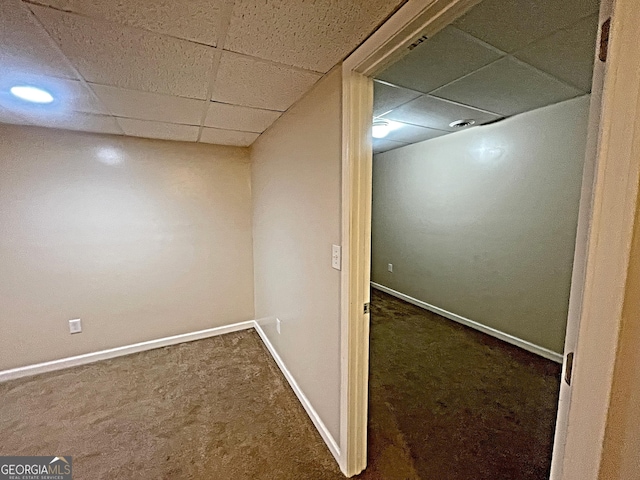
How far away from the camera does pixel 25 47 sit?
3.79 ft

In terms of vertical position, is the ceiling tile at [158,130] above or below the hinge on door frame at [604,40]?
above

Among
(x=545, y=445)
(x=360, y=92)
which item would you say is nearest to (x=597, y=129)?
(x=360, y=92)

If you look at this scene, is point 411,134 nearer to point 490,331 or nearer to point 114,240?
point 490,331

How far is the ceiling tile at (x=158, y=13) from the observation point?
3.05ft

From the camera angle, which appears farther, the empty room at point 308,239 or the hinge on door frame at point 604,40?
the empty room at point 308,239

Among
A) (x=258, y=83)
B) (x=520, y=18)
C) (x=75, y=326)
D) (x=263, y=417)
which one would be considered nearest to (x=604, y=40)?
(x=520, y=18)

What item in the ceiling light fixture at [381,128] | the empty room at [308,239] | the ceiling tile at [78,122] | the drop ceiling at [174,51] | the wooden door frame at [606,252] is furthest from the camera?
the ceiling light fixture at [381,128]

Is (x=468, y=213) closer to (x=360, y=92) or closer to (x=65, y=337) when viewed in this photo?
(x=360, y=92)

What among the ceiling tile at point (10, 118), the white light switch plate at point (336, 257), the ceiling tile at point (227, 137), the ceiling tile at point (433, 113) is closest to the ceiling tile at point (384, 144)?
the ceiling tile at point (433, 113)

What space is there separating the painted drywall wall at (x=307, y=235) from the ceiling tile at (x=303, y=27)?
183mm

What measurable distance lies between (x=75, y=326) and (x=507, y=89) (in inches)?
154

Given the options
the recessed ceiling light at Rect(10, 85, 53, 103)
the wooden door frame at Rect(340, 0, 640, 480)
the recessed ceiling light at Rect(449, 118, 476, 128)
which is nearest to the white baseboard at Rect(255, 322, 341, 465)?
the wooden door frame at Rect(340, 0, 640, 480)

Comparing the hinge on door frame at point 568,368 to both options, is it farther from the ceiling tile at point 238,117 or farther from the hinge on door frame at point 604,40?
the ceiling tile at point 238,117

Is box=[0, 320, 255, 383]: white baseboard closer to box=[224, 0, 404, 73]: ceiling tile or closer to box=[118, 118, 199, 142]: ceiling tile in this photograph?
box=[118, 118, 199, 142]: ceiling tile
